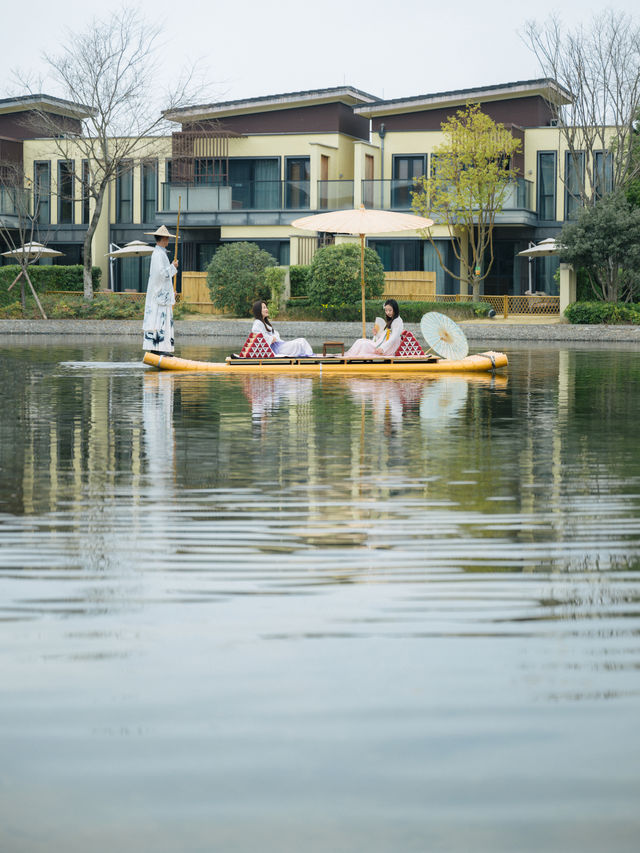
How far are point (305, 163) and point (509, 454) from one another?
1654 inches

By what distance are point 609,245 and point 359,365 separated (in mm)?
21214

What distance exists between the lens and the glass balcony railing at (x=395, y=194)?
46.1m

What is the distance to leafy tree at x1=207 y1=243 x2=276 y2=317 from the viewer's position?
4219cm

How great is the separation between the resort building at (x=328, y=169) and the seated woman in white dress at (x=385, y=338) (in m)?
28.0

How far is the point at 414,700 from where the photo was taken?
350cm

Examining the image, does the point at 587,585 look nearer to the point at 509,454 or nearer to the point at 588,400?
the point at 509,454

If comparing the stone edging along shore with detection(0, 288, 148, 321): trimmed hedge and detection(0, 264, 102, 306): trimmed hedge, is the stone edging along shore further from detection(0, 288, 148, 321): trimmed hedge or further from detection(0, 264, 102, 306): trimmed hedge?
detection(0, 264, 102, 306): trimmed hedge

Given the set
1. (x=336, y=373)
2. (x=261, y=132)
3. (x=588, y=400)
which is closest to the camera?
(x=588, y=400)

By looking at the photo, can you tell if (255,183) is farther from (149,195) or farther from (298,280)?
(298,280)

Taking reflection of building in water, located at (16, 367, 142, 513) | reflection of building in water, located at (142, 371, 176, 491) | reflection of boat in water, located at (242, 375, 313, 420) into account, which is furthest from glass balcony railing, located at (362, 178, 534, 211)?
reflection of building in water, located at (16, 367, 142, 513)

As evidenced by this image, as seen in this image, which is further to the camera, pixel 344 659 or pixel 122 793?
Result: pixel 344 659

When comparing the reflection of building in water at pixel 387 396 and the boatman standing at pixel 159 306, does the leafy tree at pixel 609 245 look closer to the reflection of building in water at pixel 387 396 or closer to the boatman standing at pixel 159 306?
the boatman standing at pixel 159 306

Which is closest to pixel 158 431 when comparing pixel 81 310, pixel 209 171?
pixel 81 310

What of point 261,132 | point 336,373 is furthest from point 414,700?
point 261,132
